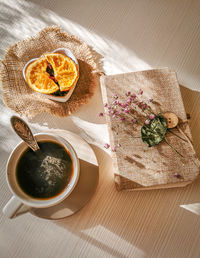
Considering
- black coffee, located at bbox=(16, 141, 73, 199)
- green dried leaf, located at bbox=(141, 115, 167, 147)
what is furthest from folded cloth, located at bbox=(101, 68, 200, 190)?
black coffee, located at bbox=(16, 141, 73, 199)

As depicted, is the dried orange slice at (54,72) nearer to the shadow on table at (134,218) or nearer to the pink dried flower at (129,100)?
the pink dried flower at (129,100)

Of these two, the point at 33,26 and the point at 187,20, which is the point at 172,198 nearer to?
the point at 187,20

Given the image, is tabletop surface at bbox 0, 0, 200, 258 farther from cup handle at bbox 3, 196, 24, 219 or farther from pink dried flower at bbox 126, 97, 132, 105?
cup handle at bbox 3, 196, 24, 219

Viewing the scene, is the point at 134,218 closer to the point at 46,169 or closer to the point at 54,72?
the point at 46,169

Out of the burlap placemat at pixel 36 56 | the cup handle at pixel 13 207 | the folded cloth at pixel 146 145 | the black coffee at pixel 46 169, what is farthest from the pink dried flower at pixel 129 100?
the cup handle at pixel 13 207

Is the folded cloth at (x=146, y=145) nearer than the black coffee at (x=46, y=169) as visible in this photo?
No

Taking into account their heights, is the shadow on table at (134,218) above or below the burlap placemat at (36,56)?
below
